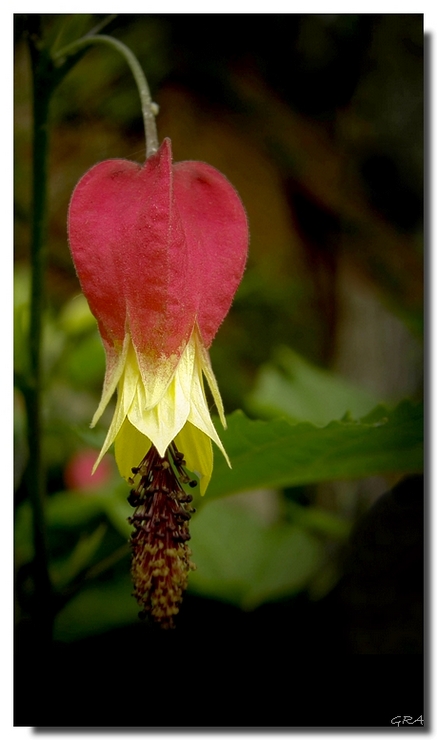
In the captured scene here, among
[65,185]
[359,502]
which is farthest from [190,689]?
[65,185]

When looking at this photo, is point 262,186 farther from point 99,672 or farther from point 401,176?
point 99,672

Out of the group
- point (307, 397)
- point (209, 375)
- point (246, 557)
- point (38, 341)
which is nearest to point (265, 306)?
point (307, 397)

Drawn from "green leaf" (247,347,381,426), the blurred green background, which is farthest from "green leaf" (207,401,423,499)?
"green leaf" (247,347,381,426)

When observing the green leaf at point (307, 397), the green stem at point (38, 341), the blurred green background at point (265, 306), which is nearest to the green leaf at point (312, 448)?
the blurred green background at point (265, 306)

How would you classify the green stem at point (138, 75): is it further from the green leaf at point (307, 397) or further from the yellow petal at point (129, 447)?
the green leaf at point (307, 397)

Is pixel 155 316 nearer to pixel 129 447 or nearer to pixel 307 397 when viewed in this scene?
pixel 129 447
